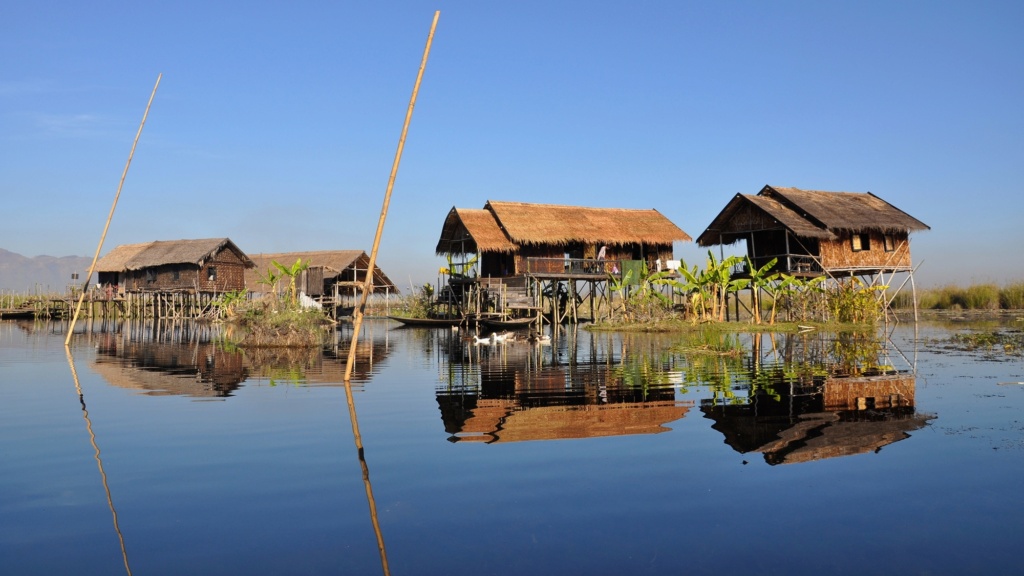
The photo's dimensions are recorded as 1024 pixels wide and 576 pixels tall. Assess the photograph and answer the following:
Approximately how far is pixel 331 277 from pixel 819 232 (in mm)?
25157

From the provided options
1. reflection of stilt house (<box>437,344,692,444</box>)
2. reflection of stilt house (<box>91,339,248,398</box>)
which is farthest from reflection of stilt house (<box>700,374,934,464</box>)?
reflection of stilt house (<box>91,339,248,398</box>)

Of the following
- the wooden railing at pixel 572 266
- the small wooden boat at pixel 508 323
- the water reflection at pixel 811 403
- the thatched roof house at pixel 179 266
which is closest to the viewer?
the water reflection at pixel 811 403

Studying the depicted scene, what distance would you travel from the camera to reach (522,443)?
7.48 metres

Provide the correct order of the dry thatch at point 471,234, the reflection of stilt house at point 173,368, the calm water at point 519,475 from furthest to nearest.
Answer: the dry thatch at point 471,234
the reflection of stilt house at point 173,368
the calm water at point 519,475

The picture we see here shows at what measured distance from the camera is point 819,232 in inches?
1133

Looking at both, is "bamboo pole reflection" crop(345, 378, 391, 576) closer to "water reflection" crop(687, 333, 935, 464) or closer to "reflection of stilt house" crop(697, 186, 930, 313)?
"water reflection" crop(687, 333, 935, 464)

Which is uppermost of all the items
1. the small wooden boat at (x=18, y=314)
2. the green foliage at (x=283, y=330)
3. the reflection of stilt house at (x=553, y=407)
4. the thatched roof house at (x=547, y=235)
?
the thatched roof house at (x=547, y=235)

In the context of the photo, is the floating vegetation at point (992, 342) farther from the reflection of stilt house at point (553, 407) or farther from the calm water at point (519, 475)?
the reflection of stilt house at point (553, 407)

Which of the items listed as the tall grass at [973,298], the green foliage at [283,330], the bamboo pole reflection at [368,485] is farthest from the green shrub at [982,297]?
the bamboo pole reflection at [368,485]

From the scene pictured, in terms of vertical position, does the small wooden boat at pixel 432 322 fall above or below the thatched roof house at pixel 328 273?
below

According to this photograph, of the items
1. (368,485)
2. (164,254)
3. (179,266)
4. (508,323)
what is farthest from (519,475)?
(164,254)

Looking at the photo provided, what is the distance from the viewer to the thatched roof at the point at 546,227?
31.9 m

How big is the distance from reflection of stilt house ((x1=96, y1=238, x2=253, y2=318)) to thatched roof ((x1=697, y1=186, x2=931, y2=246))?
25924mm

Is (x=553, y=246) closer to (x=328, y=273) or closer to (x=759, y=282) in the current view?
(x=759, y=282)
